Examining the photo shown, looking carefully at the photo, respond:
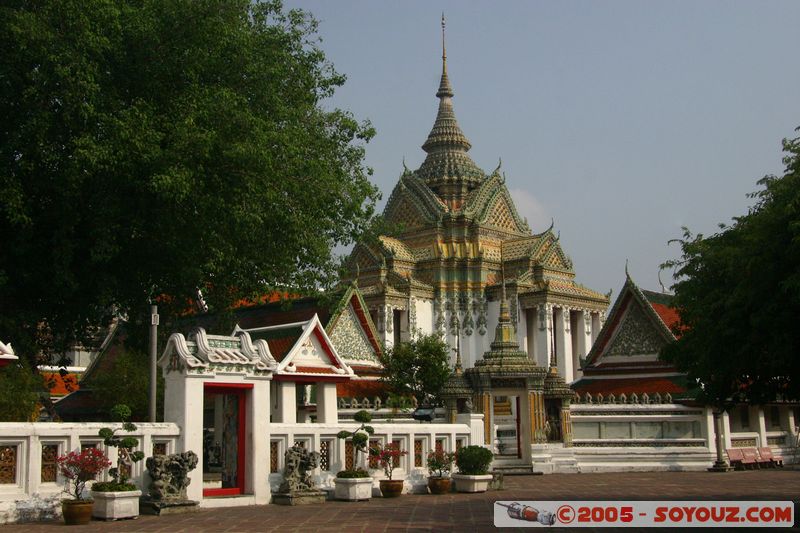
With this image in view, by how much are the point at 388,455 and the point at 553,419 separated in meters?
11.1

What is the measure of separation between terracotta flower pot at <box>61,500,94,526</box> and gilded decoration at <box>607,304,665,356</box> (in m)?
23.4

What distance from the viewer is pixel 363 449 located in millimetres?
17406

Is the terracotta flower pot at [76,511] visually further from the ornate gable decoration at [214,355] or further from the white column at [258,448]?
the white column at [258,448]

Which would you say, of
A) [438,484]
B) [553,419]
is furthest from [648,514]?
[553,419]

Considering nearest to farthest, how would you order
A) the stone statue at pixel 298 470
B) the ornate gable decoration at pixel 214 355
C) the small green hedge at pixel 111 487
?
the small green hedge at pixel 111 487
the ornate gable decoration at pixel 214 355
the stone statue at pixel 298 470

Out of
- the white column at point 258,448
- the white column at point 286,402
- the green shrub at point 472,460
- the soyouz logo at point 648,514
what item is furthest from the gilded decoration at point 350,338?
the soyouz logo at point 648,514

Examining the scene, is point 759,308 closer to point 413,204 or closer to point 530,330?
point 530,330

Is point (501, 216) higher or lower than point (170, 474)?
higher

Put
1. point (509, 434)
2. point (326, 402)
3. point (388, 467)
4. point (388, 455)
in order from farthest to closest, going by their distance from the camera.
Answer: point (509, 434), point (326, 402), point (388, 467), point (388, 455)

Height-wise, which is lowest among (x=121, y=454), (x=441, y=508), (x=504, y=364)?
(x=441, y=508)

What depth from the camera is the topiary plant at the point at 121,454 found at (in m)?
13.2

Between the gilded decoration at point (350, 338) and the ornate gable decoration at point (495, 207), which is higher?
the ornate gable decoration at point (495, 207)

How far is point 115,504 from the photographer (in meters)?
13.0

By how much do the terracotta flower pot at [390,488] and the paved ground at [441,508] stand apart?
9.4 inches
